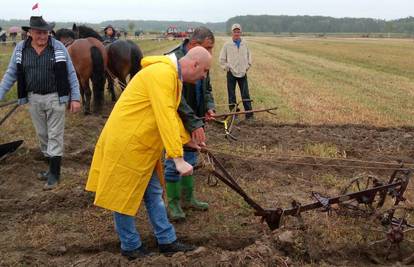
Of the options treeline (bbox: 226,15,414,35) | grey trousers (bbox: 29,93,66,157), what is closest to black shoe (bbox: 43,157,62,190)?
grey trousers (bbox: 29,93,66,157)

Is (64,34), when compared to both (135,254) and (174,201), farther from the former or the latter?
(135,254)

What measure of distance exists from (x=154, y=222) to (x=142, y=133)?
94cm

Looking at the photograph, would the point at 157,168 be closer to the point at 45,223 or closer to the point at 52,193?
the point at 45,223

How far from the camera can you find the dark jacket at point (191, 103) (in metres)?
4.24

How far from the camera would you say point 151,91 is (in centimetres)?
358

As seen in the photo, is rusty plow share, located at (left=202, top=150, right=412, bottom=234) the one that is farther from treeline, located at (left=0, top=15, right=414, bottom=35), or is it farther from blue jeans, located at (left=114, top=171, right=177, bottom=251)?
treeline, located at (left=0, top=15, right=414, bottom=35)

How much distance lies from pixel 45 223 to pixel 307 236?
2.79 m

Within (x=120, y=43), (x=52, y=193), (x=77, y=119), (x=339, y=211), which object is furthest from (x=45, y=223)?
(x=120, y=43)

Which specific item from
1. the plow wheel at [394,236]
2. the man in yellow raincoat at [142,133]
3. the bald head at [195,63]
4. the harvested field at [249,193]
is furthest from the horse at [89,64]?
the plow wheel at [394,236]

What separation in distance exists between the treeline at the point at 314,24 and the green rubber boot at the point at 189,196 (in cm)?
16862

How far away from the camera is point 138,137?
3732 millimetres

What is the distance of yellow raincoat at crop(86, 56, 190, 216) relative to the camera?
3.57 metres

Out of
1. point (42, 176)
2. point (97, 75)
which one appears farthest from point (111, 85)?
point (42, 176)

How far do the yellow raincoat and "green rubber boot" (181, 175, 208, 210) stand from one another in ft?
4.72
